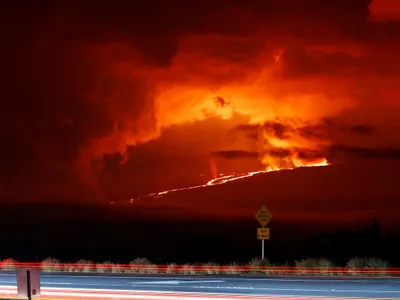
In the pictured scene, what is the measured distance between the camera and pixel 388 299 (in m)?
22.3

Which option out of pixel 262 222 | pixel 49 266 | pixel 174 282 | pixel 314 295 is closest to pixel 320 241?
pixel 262 222

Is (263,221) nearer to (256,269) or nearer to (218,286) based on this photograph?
(256,269)

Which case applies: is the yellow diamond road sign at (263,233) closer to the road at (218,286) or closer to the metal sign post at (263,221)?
the metal sign post at (263,221)

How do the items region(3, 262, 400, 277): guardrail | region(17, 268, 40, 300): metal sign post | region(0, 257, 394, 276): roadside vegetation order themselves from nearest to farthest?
region(17, 268, 40, 300): metal sign post → region(3, 262, 400, 277): guardrail → region(0, 257, 394, 276): roadside vegetation

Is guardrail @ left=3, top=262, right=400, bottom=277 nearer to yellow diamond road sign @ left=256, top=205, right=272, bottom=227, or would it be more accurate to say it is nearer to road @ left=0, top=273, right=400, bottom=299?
road @ left=0, top=273, right=400, bottom=299

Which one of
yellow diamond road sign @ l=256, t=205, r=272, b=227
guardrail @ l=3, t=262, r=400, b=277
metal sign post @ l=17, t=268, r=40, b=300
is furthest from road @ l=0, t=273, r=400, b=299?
yellow diamond road sign @ l=256, t=205, r=272, b=227

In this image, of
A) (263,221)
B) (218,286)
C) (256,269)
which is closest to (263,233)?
(263,221)

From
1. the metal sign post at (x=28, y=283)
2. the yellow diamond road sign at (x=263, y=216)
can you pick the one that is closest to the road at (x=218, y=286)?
the metal sign post at (x=28, y=283)

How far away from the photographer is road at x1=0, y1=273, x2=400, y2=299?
24.2 metres

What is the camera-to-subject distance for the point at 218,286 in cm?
2675

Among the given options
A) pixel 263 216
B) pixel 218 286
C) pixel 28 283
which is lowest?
pixel 218 286

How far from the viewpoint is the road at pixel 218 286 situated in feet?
79.6

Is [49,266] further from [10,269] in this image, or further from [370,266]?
[370,266]

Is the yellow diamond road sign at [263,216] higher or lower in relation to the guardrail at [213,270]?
higher
